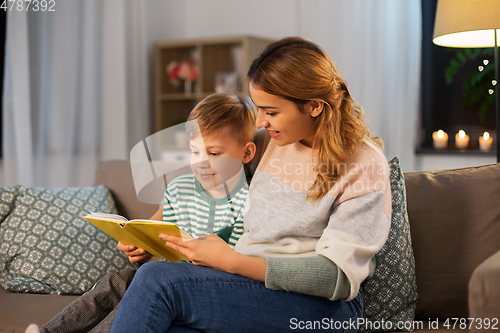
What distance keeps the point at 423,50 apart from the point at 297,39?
2241mm

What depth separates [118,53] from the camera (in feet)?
10.7

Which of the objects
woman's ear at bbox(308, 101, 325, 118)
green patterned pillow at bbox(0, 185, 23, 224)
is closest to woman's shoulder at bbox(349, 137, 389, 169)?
woman's ear at bbox(308, 101, 325, 118)

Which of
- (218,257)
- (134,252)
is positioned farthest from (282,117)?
(134,252)

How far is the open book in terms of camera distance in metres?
1.00

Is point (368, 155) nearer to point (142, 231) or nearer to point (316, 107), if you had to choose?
point (316, 107)

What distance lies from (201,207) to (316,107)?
357 mm

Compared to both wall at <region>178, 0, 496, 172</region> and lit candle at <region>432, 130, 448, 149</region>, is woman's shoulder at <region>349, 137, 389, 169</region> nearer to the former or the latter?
wall at <region>178, 0, 496, 172</region>

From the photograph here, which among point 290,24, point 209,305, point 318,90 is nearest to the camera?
point 209,305

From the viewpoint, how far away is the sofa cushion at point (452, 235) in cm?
127

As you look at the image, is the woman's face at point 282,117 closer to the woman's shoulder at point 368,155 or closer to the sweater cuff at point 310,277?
the woman's shoulder at point 368,155

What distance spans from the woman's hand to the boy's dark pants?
0.90 feet

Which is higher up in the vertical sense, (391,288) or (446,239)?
(446,239)

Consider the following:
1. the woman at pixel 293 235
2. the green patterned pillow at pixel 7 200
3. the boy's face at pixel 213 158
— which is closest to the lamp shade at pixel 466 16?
the woman at pixel 293 235

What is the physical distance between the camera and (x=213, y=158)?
113cm
